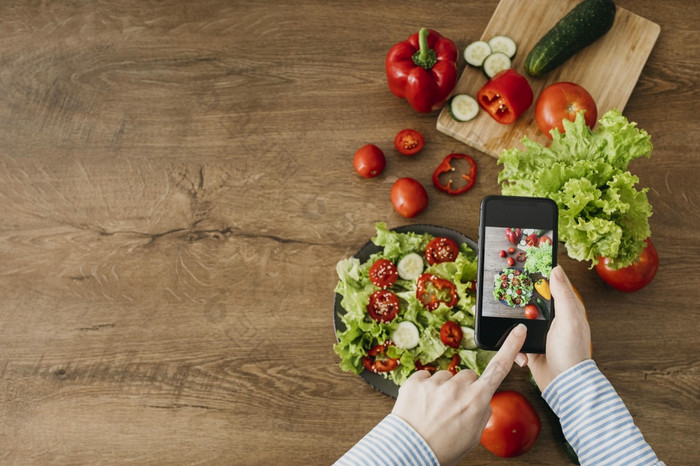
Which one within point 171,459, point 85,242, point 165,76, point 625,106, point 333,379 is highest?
point 625,106

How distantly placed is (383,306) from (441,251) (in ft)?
0.71

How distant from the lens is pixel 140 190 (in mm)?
1697

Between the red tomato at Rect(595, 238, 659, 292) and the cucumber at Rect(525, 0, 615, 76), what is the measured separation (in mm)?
587

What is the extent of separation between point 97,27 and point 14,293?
0.89 meters

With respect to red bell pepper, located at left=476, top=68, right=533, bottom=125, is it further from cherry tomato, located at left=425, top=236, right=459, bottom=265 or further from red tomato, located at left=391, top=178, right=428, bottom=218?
cherry tomato, located at left=425, top=236, right=459, bottom=265

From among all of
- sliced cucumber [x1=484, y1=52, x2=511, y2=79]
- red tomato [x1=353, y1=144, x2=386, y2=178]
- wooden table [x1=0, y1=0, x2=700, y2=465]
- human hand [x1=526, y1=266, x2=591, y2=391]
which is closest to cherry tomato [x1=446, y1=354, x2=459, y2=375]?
wooden table [x1=0, y1=0, x2=700, y2=465]

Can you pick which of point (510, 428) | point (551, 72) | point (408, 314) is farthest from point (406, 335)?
point (551, 72)

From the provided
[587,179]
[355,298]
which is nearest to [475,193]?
[587,179]

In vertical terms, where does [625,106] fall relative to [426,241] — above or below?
above

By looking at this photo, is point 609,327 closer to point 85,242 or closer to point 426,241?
point 426,241

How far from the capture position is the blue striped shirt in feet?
3.26

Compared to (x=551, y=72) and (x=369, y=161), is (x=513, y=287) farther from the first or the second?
(x=551, y=72)

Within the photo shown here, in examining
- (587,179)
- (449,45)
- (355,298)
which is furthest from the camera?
(449,45)

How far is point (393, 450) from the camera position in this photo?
3.25 feet
